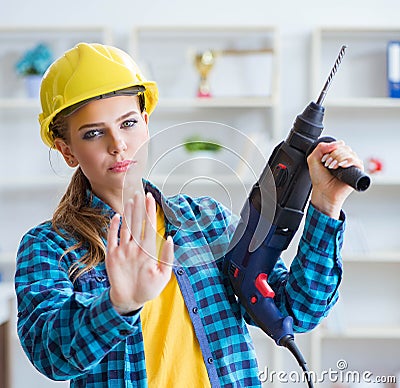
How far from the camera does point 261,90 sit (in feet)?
11.7

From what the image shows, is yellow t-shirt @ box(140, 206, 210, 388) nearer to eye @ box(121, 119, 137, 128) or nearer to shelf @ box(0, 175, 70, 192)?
eye @ box(121, 119, 137, 128)

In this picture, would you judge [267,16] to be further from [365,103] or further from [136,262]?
[136,262]

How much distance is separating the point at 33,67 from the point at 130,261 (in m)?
2.78

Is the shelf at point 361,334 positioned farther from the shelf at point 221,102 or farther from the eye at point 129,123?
the eye at point 129,123

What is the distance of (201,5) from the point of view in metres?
3.65

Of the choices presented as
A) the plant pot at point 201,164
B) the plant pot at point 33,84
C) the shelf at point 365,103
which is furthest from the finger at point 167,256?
the plant pot at point 33,84

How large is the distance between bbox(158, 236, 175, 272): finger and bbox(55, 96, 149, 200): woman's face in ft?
0.53

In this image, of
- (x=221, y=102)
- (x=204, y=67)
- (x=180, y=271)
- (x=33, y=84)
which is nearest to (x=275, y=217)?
(x=180, y=271)

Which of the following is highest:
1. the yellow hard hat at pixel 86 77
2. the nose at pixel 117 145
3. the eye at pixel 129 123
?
the yellow hard hat at pixel 86 77

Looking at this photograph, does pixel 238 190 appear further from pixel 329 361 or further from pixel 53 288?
pixel 329 361

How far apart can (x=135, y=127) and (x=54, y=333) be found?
31cm

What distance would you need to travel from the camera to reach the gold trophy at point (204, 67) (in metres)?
3.52

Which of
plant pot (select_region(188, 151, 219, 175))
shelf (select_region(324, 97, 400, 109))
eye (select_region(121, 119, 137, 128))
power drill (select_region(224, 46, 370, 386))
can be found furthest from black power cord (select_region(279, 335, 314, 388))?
shelf (select_region(324, 97, 400, 109))

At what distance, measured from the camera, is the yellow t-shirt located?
1.18m
